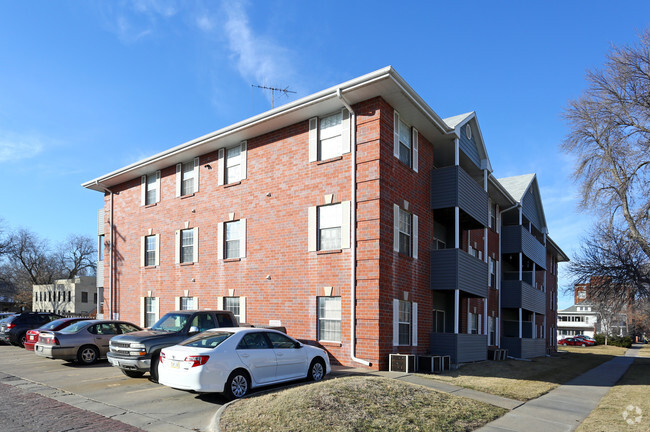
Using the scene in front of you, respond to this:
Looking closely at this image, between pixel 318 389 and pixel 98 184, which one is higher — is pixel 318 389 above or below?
below

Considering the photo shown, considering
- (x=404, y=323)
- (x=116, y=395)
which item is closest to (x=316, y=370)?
(x=116, y=395)

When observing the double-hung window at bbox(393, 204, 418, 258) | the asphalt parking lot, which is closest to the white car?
the asphalt parking lot

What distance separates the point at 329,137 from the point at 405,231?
4.10m

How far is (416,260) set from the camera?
17.5 metres

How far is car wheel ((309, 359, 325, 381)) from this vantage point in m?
11.9

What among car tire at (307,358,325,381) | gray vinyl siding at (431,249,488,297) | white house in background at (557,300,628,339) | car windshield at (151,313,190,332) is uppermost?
gray vinyl siding at (431,249,488,297)

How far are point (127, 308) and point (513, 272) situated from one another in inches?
889

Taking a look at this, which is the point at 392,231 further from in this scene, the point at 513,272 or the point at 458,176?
the point at 513,272

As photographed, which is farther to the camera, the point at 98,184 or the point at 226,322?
the point at 98,184

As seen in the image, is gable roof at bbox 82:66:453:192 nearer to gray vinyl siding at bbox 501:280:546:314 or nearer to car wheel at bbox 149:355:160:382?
car wheel at bbox 149:355:160:382

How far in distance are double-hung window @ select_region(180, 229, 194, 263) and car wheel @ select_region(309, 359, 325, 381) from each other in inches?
433

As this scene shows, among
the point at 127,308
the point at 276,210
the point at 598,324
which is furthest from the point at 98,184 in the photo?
the point at 598,324

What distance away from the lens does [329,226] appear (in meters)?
16.8

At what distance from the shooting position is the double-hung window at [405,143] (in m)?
16.7
